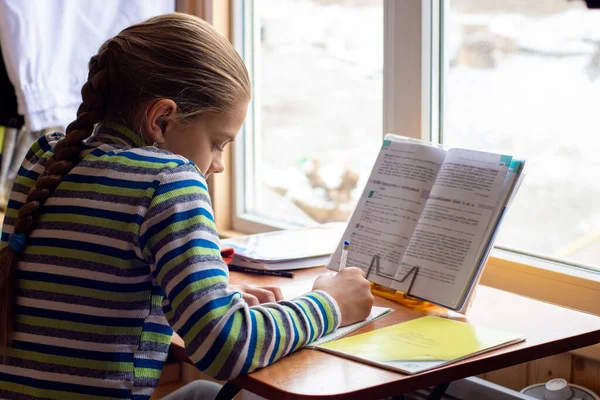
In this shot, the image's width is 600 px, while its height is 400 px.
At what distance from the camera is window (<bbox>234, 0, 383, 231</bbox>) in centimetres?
206

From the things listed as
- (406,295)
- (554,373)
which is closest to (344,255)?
(406,295)

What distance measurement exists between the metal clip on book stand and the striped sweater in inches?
9.5

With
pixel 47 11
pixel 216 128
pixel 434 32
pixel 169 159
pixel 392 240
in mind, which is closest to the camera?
pixel 169 159

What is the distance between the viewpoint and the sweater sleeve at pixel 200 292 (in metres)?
0.99

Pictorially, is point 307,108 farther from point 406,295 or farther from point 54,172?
point 54,172

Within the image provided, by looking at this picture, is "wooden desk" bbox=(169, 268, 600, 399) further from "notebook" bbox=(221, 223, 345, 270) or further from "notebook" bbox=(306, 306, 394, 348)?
"notebook" bbox=(221, 223, 345, 270)

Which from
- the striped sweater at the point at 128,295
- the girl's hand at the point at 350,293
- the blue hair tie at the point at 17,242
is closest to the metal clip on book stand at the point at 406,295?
the girl's hand at the point at 350,293

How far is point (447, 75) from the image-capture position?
182cm

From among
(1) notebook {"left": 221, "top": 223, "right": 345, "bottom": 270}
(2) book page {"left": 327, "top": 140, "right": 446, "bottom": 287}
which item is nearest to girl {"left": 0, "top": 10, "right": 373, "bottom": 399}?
(2) book page {"left": 327, "top": 140, "right": 446, "bottom": 287}

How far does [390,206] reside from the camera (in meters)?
1.45

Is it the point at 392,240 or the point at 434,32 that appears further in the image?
the point at 434,32


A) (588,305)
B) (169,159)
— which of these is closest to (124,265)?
(169,159)

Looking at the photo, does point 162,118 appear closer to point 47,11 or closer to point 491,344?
point 491,344

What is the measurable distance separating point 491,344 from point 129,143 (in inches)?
23.0
